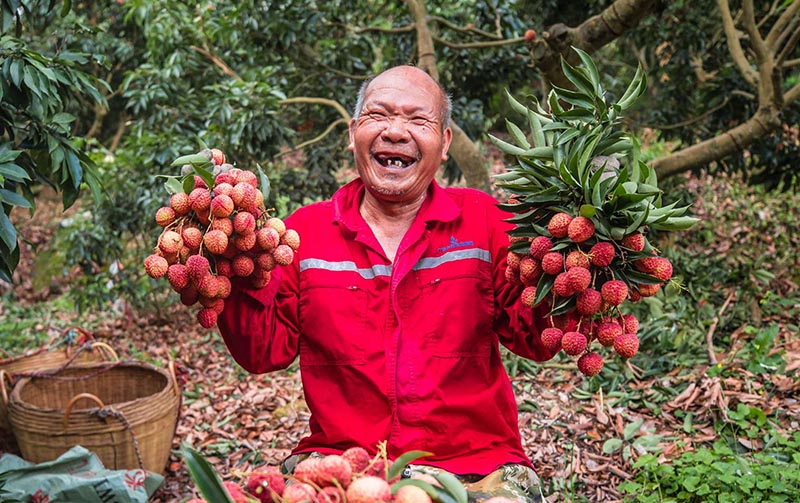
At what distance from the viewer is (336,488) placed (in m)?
1.22

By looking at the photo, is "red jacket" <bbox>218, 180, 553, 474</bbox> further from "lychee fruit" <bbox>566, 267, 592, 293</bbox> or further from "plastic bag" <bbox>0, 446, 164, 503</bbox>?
"plastic bag" <bbox>0, 446, 164, 503</bbox>

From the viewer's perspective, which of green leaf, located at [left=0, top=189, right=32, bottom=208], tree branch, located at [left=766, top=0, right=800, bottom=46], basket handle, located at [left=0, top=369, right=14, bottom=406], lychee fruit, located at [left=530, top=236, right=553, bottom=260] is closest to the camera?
lychee fruit, located at [left=530, top=236, right=553, bottom=260]

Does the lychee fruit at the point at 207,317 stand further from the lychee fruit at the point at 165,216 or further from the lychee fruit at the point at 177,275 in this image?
the lychee fruit at the point at 165,216

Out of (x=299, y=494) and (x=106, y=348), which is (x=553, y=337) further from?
(x=106, y=348)

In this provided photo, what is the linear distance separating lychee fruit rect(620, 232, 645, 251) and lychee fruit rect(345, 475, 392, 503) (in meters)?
0.91

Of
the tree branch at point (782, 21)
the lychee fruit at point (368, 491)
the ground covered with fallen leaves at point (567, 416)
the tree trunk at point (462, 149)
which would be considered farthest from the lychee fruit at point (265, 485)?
the tree branch at point (782, 21)

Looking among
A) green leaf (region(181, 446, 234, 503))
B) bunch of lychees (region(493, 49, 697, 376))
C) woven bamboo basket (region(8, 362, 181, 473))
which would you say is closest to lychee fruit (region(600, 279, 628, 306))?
bunch of lychees (region(493, 49, 697, 376))

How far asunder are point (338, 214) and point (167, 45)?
→ 139 inches

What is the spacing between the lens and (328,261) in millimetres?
2303

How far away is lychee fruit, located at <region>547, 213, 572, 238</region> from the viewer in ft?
5.81

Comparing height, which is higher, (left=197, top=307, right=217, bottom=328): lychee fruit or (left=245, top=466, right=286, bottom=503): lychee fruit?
(left=197, top=307, right=217, bottom=328): lychee fruit

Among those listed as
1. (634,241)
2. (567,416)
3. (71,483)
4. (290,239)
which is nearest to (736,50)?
(567,416)

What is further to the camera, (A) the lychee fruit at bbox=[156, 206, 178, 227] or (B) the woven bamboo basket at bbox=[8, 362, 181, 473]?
(B) the woven bamboo basket at bbox=[8, 362, 181, 473]

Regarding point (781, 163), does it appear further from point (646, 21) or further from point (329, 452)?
point (329, 452)
